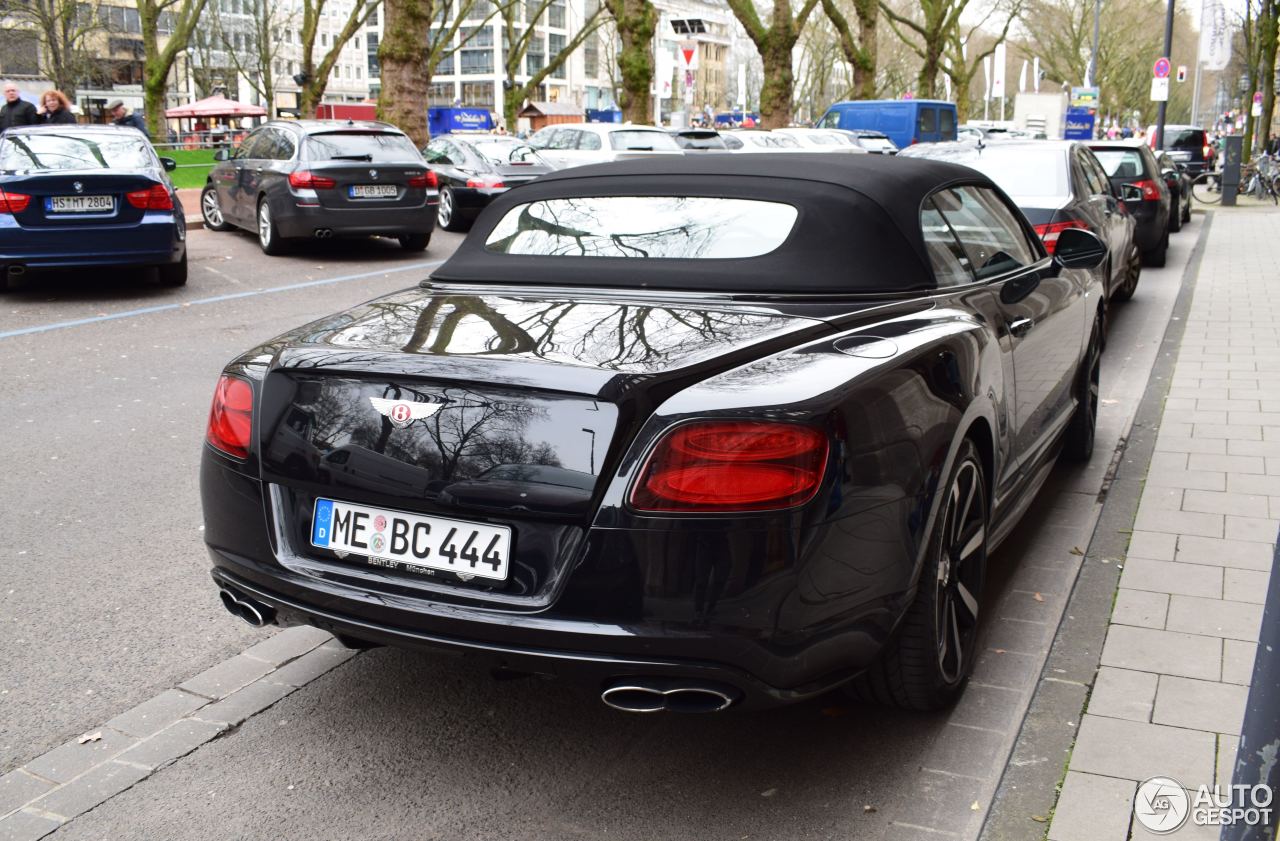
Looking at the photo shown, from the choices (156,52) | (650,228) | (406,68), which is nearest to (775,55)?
(406,68)

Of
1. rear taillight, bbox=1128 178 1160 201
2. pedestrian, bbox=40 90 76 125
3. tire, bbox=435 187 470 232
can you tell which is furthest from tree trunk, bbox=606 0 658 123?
rear taillight, bbox=1128 178 1160 201

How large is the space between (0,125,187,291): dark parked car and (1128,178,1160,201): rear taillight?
414 inches

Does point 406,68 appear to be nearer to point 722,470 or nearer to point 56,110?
point 56,110

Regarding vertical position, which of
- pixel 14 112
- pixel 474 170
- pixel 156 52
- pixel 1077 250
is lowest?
pixel 1077 250

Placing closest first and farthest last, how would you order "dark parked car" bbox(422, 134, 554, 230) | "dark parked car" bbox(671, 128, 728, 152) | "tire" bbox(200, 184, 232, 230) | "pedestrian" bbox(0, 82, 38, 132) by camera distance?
"pedestrian" bbox(0, 82, 38, 132) < "tire" bbox(200, 184, 232, 230) < "dark parked car" bbox(422, 134, 554, 230) < "dark parked car" bbox(671, 128, 728, 152)

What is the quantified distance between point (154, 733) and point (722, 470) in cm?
184

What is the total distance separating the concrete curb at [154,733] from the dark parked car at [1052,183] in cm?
622

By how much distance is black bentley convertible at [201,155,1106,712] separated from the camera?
9.23ft

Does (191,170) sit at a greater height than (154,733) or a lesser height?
greater

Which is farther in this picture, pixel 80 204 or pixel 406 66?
pixel 406 66

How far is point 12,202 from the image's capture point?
11.4 metres

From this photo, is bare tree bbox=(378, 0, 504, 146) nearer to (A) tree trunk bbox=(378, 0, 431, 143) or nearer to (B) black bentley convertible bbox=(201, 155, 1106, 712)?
(A) tree trunk bbox=(378, 0, 431, 143)

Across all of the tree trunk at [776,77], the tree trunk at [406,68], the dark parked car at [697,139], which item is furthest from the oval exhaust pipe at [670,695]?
the tree trunk at [776,77]

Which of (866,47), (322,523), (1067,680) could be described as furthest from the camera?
(866,47)
